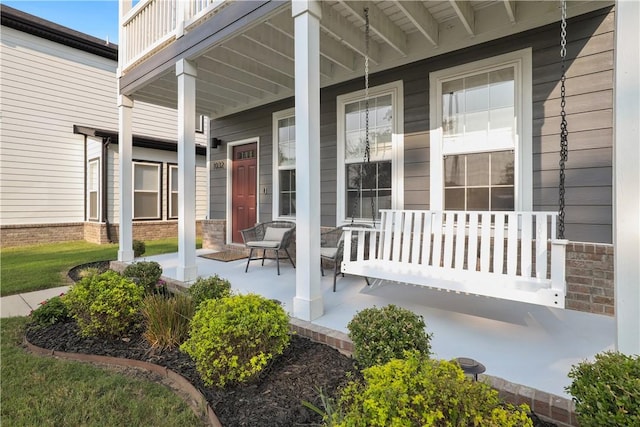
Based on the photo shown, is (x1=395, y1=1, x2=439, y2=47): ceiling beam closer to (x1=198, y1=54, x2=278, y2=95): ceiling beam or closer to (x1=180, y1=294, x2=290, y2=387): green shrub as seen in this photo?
(x1=198, y1=54, x2=278, y2=95): ceiling beam

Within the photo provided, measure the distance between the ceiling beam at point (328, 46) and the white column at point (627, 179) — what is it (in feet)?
8.89

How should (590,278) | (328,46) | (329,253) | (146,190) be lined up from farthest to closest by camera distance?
1. (146,190)
2. (328,46)
3. (329,253)
4. (590,278)

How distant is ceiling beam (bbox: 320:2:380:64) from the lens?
3.40 metres

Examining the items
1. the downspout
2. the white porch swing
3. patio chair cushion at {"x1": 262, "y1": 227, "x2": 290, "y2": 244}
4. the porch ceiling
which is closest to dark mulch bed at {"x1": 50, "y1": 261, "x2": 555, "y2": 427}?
the white porch swing

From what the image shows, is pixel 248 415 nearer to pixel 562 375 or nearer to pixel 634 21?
pixel 562 375

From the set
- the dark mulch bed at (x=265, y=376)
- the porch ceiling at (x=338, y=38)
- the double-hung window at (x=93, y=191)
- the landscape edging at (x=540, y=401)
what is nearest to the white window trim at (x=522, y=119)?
the porch ceiling at (x=338, y=38)

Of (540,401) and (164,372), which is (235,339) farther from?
(540,401)

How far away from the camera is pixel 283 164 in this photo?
567 centimetres

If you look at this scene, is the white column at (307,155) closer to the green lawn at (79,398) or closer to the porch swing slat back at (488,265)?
the porch swing slat back at (488,265)

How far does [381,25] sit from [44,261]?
710 cm

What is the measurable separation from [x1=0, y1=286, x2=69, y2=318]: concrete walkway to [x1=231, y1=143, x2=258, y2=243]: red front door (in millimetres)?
2920

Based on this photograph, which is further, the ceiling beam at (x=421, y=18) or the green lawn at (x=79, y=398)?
the ceiling beam at (x=421, y=18)

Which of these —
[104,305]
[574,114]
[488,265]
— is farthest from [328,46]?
[104,305]

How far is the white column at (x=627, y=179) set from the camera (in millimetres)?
1638
